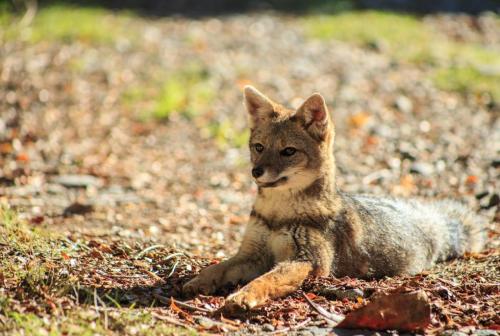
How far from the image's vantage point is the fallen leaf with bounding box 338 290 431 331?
4.35m

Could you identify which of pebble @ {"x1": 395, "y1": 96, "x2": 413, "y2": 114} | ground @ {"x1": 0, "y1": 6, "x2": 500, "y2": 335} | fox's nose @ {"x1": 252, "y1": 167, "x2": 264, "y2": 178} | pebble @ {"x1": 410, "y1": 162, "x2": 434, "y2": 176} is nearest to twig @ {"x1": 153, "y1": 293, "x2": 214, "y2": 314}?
ground @ {"x1": 0, "y1": 6, "x2": 500, "y2": 335}

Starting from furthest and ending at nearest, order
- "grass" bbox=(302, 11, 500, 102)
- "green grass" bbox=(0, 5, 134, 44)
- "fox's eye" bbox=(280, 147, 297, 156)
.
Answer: "green grass" bbox=(0, 5, 134, 44), "grass" bbox=(302, 11, 500, 102), "fox's eye" bbox=(280, 147, 297, 156)

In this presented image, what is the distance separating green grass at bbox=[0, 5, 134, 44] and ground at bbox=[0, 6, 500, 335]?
7 cm

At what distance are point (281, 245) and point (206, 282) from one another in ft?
2.02

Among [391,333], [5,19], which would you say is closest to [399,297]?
[391,333]

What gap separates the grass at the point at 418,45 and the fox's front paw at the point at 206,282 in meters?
8.34

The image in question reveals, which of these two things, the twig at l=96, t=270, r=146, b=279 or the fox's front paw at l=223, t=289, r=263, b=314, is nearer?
Answer: the fox's front paw at l=223, t=289, r=263, b=314

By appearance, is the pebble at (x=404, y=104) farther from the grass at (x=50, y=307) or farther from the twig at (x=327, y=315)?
the grass at (x=50, y=307)

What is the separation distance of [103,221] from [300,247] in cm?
308

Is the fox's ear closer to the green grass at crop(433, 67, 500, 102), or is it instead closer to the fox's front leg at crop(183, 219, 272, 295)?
the fox's front leg at crop(183, 219, 272, 295)

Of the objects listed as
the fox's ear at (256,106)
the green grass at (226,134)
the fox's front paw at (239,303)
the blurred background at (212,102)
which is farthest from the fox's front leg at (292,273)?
the green grass at (226,134)

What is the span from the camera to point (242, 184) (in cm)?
977

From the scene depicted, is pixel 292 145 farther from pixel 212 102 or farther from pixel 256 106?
pixel 212 102

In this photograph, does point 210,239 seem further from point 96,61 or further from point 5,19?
point 5,19
